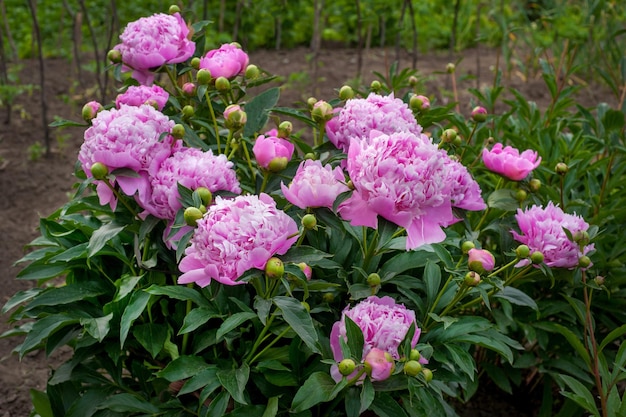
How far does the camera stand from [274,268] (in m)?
1.09

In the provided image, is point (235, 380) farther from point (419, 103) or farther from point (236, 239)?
point (419, 103)

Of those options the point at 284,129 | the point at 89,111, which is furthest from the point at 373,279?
the point at 89,111

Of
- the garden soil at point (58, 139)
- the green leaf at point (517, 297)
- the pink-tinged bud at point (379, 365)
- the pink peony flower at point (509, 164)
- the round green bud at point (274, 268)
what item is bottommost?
the garden soil at point (58, 139)

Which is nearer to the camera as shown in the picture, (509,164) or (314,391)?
(314,391)

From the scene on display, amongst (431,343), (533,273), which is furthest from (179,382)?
(533,273)

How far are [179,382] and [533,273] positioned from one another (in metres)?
0.77

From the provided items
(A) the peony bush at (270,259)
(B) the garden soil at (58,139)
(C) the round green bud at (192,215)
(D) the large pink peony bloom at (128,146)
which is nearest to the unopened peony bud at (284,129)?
(A) the peony bush at (270,259)

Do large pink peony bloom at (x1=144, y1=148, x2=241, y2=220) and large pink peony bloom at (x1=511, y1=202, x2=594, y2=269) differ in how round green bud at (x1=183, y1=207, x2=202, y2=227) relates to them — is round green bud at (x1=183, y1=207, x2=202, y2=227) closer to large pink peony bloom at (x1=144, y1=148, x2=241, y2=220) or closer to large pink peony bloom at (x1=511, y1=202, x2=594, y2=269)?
large pink peony bloom at (x1=144, y1=148, x2=241, y2=220)

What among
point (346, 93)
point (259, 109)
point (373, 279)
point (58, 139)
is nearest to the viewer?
point (373, 279)

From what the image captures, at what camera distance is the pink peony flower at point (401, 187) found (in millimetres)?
1120

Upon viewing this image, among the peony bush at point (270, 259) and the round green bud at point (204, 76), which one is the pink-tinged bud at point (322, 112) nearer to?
the peony bush at point (270, 259)

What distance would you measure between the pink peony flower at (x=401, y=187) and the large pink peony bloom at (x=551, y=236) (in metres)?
0.32

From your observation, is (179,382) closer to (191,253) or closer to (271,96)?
(191,253)

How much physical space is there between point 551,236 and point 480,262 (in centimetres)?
26
